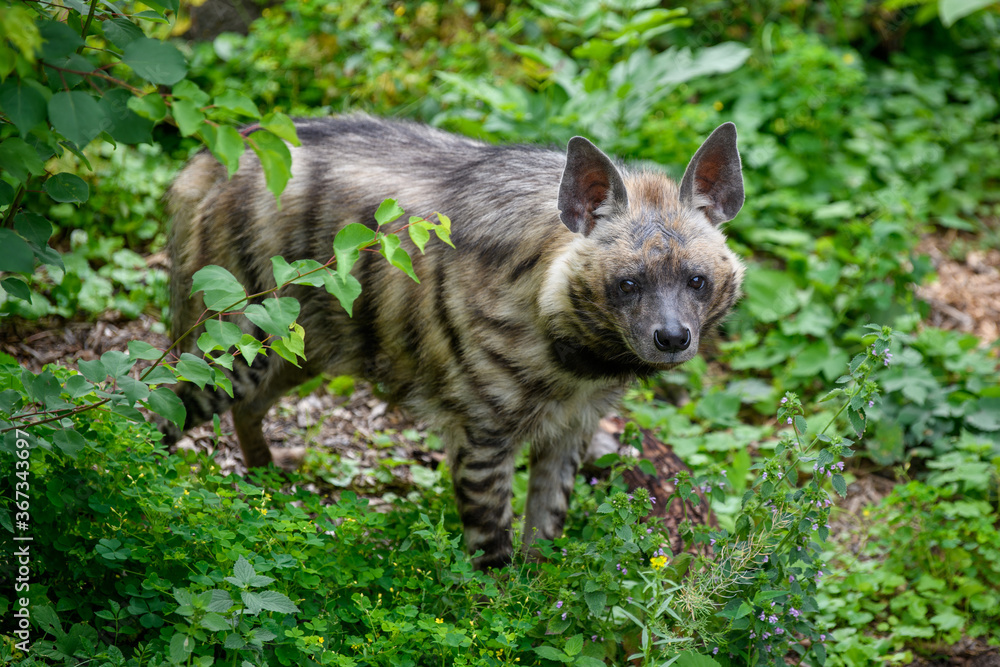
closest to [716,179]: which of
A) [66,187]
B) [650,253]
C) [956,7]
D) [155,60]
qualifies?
[650,253]

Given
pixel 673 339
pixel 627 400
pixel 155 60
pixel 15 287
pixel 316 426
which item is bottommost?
pixel 316 426

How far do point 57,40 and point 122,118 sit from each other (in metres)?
0.20

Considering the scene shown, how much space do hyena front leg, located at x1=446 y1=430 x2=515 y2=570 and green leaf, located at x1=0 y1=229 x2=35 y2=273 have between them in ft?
6.16

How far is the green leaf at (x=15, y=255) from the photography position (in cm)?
200

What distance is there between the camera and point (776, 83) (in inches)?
263

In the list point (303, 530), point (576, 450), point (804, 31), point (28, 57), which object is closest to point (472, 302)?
point (576, 450)

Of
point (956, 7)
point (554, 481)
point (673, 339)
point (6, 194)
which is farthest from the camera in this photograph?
point (956, 7)

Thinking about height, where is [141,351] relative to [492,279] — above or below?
above

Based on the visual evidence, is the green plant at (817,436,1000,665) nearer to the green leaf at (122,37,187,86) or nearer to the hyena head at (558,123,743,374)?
the hyena head at (558,123,743,374)

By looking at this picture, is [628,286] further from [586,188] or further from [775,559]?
[775,559]

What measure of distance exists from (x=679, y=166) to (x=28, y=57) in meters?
4.74

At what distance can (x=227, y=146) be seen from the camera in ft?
6.41

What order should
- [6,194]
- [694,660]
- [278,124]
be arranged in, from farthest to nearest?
[694,660]
[6,194]
[278,124]

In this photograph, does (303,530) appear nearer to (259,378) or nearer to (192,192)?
(259,378)
